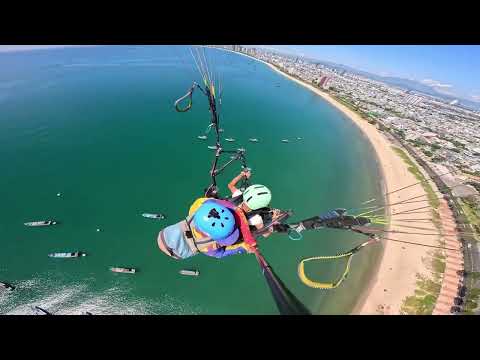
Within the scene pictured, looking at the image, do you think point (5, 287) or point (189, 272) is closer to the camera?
point (5, 287)

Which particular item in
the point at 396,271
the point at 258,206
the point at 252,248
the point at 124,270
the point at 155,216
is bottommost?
the point at 124,270

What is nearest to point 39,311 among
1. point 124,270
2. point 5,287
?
point 5,287

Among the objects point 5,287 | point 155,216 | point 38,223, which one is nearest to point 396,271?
point 155,216

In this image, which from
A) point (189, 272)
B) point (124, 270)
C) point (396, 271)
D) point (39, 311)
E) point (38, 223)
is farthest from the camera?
point (38, 223)

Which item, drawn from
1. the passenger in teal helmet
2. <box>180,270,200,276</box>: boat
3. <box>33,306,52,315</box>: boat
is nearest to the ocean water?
<box>33,306,52,315</box>: boat

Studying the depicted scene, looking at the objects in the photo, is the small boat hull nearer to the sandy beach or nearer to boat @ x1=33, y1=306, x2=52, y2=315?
boat @ x1=33, y1=306, x2=52, y2=315

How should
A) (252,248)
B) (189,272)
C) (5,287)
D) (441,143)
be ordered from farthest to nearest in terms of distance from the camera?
(441,143)
(189,272)
(5,287)
(252,248)

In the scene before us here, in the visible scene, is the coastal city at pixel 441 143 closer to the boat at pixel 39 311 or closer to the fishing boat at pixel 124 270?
the fishing boat at pixel 124 270

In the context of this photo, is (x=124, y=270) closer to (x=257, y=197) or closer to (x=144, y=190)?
(x=144, y=190)

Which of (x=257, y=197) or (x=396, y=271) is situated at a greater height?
(x=257, y=197)
